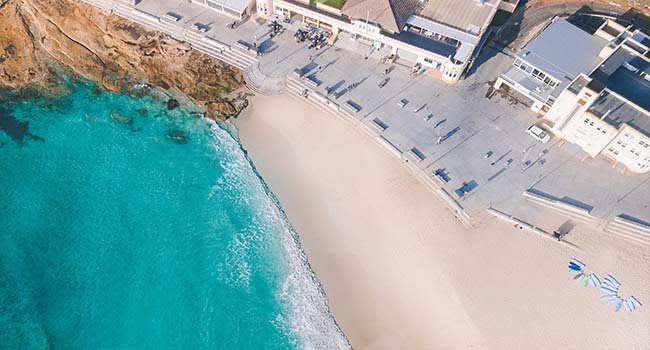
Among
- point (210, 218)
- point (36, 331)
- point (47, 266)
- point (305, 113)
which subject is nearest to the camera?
point (36, 331)

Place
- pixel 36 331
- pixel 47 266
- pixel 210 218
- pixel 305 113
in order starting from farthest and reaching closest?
pixel 305 113 < pixel 210 218 < pixel 47 266 < pixel 36 331

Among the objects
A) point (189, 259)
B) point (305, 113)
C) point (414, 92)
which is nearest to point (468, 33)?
point (414, 92)

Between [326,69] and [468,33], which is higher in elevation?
[468,33]

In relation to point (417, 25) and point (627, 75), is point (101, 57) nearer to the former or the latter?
point (417, 25)

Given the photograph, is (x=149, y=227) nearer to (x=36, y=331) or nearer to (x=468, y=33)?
(x=36, y=331)

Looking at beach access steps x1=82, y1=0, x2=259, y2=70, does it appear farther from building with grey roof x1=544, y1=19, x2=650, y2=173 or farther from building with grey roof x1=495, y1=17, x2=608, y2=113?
building with grey roof x1=544, y1=19, x2=650, y2=173

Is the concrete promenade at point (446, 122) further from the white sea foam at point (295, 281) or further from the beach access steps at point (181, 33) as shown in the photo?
the white sea foam at point (295, 281)

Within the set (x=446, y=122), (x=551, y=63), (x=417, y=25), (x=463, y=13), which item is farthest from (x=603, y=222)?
(x=417, y=25)

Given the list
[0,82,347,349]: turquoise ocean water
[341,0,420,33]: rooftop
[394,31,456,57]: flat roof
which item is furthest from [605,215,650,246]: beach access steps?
[341,0,420,33]: rooftop
